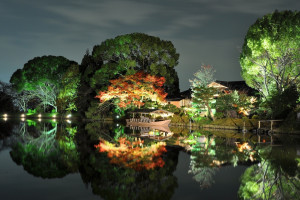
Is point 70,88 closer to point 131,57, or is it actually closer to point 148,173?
point 131,57

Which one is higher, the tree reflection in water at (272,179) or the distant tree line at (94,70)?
the distant tree line at (94,70)

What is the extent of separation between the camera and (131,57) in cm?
4534

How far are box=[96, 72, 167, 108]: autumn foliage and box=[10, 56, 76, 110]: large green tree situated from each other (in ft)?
60.9

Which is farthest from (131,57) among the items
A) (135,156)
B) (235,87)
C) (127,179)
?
(127,179)

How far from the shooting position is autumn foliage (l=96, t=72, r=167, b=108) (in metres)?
40.6

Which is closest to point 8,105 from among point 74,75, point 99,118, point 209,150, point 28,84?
point 28,84

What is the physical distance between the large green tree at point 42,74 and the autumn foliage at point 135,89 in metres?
18.6

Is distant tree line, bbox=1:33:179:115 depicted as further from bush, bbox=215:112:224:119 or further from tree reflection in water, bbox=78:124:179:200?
tree reflection in water, bbox=78:124:179:200

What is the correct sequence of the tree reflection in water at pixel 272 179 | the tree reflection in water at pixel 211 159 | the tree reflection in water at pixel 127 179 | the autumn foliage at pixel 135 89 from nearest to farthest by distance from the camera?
the tree reflection in water at pixel 127 179 → the tree reflection in water at pixel 272 179 → the tree reflection in water at pixel 211 159 → the autumn foliage at pixel 135 89

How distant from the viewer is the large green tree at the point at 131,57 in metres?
43.7

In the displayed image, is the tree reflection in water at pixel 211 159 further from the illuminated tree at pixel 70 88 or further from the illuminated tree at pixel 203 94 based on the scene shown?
the illuminated tree at pixel 70 88

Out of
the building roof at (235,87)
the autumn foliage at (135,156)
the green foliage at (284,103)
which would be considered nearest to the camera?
the autumn foliage at (135,156)

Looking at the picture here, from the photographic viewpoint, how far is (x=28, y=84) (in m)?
57.5

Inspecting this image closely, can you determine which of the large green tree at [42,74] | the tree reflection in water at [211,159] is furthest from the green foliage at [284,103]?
the large green tree at [42,74]
